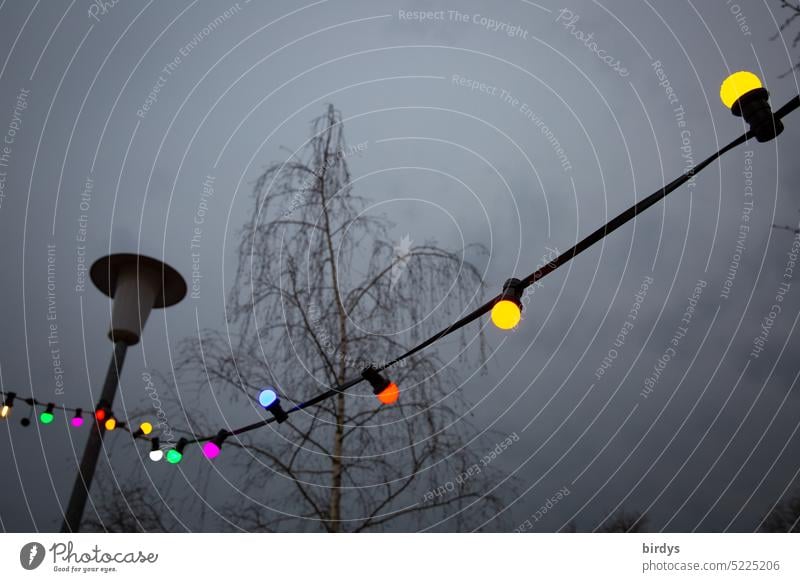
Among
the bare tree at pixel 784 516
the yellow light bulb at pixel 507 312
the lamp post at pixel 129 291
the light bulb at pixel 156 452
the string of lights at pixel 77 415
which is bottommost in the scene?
the bare tree at pixel 784 516

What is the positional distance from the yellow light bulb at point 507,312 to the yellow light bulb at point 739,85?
1.29 m

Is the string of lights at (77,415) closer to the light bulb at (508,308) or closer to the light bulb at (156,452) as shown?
the light bulb at (156,452)

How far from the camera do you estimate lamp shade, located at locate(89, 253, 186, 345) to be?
637cm

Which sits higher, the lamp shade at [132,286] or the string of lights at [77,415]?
the lamp shade at [132,286]

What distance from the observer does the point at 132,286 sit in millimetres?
6605

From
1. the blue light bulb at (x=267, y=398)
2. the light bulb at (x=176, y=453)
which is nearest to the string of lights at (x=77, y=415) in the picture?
the light bulb at (x=176, y=453)

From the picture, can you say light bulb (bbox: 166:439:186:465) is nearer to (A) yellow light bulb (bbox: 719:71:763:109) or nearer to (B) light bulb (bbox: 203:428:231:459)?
(B) light bulb (bbox: 203:428:231:459)

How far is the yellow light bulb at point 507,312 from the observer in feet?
8.79

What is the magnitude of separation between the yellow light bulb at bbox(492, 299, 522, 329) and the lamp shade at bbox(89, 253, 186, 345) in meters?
4.85

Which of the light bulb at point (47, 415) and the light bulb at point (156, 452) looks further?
the light bulb at point (47, 415)

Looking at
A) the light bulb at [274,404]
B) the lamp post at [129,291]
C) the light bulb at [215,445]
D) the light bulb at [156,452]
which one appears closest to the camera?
the light bulb at [274,404]

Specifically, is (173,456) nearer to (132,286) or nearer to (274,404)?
(274,404)

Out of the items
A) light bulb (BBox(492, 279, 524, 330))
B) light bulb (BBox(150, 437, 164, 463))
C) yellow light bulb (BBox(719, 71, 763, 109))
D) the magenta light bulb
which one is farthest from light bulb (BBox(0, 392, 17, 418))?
yellow light bulb (BBox(719, 71, 763, 109))
